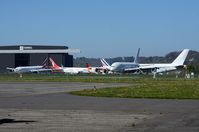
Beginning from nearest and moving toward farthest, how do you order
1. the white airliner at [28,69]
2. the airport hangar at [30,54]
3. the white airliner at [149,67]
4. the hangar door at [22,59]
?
the white airliner at [149,67]
the white airliner at [28,69]
the airport hangar at [30,54]
the hangar door at [22,59]

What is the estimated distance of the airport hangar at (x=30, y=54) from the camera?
576 feet

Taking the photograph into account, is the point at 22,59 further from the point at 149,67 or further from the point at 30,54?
the point at 149,67

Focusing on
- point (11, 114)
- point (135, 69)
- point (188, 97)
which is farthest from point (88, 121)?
point (135, 69)

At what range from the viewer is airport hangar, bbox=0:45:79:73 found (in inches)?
6914

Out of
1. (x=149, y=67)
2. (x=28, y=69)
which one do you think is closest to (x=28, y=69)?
(x=28, y=69)

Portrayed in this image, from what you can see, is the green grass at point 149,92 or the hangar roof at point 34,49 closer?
the green grass at point 149,92

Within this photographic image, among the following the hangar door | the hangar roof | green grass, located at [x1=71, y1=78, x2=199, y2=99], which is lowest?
green grass, located at [x1=71, y1=78, x2=199, y2=99]

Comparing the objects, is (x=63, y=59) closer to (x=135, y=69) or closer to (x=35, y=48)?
(x=35, y=48)

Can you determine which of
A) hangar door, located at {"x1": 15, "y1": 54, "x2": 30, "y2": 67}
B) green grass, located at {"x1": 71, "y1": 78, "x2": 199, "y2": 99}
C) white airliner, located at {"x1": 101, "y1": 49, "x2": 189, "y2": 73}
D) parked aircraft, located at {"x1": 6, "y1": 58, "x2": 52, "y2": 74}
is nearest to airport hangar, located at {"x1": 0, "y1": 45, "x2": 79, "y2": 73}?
hangar door, located at {"x1": 15, "y1": 54, "x2": 30, "y2": 67}

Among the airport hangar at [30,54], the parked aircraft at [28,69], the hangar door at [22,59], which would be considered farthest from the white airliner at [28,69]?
the hangar door at [22,59]

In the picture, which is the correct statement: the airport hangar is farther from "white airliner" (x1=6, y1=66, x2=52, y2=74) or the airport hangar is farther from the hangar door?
"white airliner" (x1=6, y1=66, x2=52, y2=74)

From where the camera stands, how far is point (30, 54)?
181 metres

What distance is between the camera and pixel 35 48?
183 metres

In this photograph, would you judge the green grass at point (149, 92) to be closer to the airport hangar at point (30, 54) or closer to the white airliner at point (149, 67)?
the white airliner at point (149, 67)
